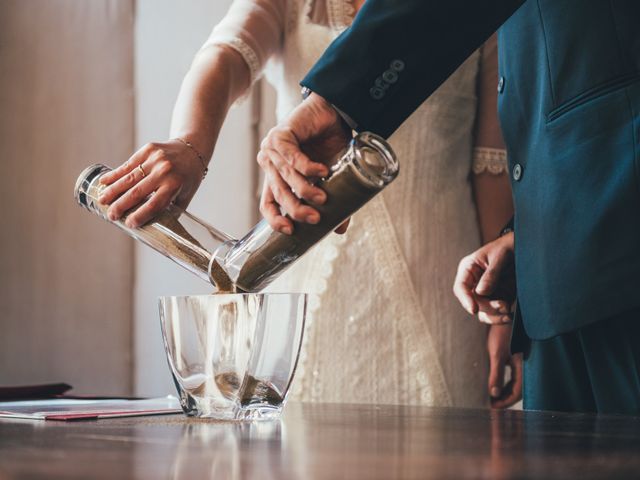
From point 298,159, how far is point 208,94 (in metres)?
0.63

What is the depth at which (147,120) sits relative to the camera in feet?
7.63

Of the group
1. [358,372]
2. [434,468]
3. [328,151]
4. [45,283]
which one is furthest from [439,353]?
[45,283]

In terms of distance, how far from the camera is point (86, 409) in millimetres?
733

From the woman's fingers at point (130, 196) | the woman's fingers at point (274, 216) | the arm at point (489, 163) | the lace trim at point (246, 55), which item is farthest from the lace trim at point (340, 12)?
the woman's fingers at point (274, 216)

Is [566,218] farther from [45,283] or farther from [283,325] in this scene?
[45,283]

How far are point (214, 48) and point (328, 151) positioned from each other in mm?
631

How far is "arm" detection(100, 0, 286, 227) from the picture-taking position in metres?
0.82

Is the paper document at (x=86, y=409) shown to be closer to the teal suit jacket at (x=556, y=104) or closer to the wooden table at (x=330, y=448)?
the wooden table at (x=330, y=448)

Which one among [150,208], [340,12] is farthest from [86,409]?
[340,12]

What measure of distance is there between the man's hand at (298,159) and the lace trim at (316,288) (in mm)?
617

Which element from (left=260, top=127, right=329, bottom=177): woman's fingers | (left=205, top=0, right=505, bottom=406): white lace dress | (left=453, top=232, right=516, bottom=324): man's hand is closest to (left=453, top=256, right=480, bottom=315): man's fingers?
(left=453, top=232, right=516, bottom=324): man's hand

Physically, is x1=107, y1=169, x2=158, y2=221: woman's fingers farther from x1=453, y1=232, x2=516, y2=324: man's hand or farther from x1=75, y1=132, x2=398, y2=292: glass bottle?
x1=453, y1=232, x2=516, y2=324: man's hand

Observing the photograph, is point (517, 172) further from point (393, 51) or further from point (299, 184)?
point (299, 184)

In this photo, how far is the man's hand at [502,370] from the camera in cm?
138
